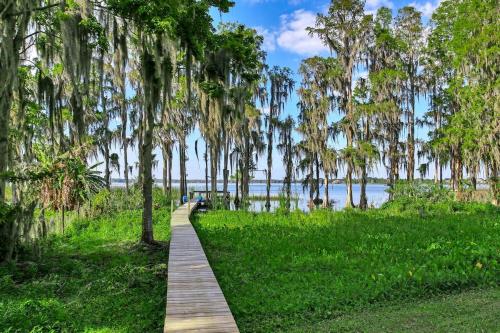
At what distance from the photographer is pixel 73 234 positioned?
46.0ft

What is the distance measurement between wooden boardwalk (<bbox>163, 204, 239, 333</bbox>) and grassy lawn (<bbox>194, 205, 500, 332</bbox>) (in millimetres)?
378

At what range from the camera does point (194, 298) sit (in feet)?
18.5

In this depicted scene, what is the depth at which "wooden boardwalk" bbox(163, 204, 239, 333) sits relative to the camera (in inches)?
178

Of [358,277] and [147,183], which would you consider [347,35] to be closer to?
[147,183]

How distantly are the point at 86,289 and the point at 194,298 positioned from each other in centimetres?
248

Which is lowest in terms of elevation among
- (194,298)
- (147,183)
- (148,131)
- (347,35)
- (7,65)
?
(194,298)

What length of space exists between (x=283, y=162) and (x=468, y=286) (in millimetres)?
31649

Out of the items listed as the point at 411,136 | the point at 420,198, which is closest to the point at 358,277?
the point at 420,198

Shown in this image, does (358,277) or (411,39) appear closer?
(358,277)

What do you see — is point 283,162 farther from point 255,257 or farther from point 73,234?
point 255,257

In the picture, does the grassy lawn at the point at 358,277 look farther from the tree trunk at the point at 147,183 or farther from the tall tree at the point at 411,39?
the tall tree at the point at 411,39

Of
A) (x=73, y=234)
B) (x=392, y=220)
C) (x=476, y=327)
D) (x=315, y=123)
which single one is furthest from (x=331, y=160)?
(x=476, y=327)

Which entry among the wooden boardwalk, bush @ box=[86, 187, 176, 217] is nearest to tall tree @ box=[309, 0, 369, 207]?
bush @ box=[86, 187, 176, 217]

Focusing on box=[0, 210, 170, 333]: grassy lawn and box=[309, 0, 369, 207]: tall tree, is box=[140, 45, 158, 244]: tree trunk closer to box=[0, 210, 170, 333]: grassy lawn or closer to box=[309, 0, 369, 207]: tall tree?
box=[0, 210, 170, 333]: grassy lawn
